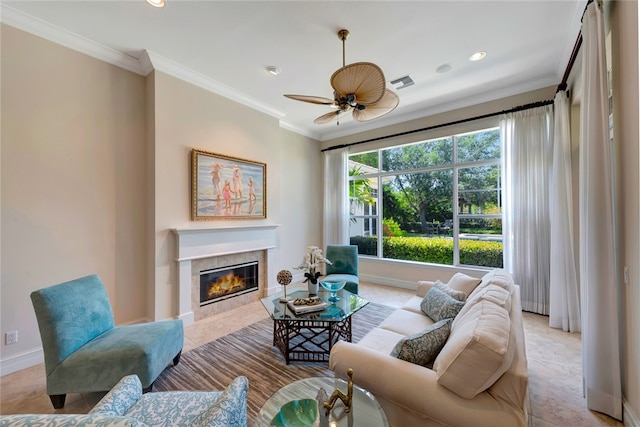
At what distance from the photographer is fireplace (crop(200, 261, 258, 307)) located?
359 cm

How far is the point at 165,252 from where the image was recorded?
3.18 m

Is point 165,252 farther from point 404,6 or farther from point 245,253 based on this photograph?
point 404,6

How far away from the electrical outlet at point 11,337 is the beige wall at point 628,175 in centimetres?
494

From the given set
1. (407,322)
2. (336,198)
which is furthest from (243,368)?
(336,198)

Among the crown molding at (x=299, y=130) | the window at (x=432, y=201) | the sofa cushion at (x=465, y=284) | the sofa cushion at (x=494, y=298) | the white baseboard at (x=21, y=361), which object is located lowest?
the white baseboard at (x=21, y=361)

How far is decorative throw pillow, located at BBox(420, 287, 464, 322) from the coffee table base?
78cm

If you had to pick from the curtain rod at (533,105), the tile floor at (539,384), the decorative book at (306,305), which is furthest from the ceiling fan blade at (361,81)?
the tile floor at (539,384)

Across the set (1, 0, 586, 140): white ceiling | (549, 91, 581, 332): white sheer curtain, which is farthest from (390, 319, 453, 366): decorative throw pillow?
(1, 0, 586, 140): white ceiling

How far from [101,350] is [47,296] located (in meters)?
0.54

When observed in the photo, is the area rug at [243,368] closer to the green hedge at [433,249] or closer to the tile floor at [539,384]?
the tile floor at [539,384]

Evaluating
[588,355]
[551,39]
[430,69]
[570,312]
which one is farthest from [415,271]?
[551,39]

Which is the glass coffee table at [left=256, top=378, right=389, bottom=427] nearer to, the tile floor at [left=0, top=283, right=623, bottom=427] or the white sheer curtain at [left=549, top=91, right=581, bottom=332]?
the tile floor at [left=0, top=283, right=623, bottom=427]

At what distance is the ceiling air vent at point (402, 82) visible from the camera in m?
3.56

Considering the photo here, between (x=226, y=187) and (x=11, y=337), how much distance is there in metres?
2.60
